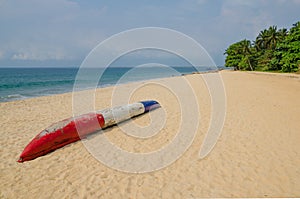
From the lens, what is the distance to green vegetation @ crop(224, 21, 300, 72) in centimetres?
3304

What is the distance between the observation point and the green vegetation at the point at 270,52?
33.0 m

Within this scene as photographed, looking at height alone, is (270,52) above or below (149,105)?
above

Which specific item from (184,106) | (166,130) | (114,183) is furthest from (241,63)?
(114,183)

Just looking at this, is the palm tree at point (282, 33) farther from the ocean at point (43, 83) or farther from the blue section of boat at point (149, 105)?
the blue section of boat at point (149, 105)

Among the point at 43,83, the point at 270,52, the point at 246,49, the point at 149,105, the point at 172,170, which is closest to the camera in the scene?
the point at 172,170

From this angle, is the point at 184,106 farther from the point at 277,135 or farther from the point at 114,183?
the point at 114,183

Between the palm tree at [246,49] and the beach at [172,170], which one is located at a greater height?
the palm tree at [246,49]

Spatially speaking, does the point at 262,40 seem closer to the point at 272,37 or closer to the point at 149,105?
the point at 272,37

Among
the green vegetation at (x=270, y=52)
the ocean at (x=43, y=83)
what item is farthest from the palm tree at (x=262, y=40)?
the ocean at (x=43, y=83)

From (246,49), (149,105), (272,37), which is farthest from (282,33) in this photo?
(149,105)

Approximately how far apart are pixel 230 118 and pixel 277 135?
191 cm

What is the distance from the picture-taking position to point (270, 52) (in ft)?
149

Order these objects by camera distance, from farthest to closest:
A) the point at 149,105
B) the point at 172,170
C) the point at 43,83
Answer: the point at 43,83, the point at 149,105, the point at 172,170

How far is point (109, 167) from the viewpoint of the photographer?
4.07 meters
